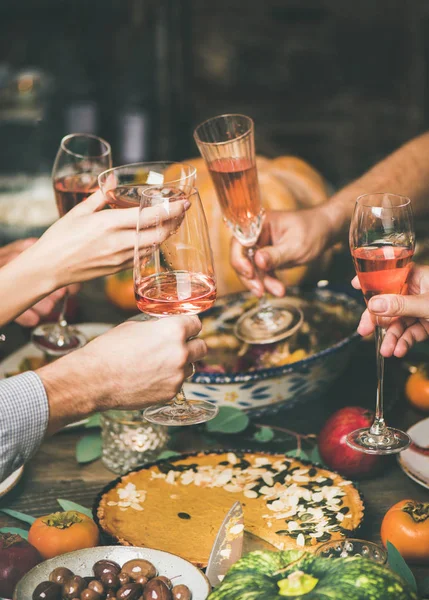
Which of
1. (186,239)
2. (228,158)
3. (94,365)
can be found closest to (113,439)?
(94,365)

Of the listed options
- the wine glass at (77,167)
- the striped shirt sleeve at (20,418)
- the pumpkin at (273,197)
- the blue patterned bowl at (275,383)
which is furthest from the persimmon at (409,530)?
the pumpkin at (273,197)

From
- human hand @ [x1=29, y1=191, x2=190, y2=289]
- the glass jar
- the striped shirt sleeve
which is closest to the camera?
the striped shirt sleeve

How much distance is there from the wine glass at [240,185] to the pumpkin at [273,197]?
26.8 inches

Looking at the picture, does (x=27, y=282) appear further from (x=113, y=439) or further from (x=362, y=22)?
(x=362, y=22)

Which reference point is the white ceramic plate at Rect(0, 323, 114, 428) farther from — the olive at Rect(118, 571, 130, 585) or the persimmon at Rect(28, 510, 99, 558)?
the olive at Rect(118, 571, 130, 585)

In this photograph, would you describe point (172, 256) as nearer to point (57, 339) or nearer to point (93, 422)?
point (93, 422)

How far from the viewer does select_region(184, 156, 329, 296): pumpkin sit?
101 inches

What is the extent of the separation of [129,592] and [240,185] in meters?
0.91

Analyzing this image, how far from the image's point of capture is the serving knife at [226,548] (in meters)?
1.06

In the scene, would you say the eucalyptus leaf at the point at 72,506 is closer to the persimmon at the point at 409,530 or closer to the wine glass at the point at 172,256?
the wine glass at the point at 172,256

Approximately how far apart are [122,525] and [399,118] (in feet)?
11.9


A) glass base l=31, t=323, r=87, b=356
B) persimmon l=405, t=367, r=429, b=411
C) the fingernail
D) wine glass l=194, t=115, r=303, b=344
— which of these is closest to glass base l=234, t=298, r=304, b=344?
wine glass l=194, t=115, r=303, b=344

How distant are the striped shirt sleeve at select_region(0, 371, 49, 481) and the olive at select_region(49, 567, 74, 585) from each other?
0.57 ft

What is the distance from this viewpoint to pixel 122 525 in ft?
4.03
